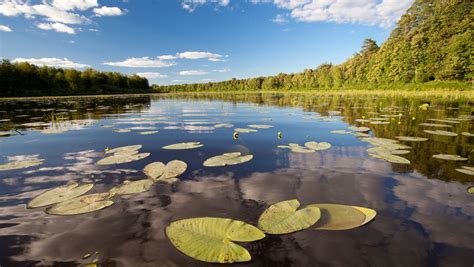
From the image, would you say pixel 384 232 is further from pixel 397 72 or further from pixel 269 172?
pixel 397 72

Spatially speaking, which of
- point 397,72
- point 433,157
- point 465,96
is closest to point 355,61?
point 397,72

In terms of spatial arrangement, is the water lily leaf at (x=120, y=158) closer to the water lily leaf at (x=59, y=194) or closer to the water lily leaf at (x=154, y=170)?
the water lily leaf at (x=154, y=170)

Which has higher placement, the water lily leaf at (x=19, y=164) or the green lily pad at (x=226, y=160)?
the green lily pad at (x=226, y=160)

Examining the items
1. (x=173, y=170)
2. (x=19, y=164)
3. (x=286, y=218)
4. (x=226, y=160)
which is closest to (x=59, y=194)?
(x=173, y=170)

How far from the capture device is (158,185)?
118 inches

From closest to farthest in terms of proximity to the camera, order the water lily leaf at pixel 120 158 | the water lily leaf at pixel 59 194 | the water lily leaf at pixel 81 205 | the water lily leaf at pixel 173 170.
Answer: the water lily leaf at pixel 81 205, the water lily leaf at pixel 59 194, the water lily leaf at pixel 173 170, the water lily leaf at pixel 120 158

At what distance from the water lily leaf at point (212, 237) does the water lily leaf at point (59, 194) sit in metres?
1.43

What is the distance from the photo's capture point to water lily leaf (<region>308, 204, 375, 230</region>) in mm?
2057

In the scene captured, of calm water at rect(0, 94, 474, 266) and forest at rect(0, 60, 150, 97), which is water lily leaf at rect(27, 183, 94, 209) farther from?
forest at rect(0, 60, 150, 97)

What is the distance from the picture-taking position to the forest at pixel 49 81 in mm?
48125

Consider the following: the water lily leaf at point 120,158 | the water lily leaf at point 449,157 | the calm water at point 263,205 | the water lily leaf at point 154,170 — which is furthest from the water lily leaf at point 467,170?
the water lily leaf at point 120,158

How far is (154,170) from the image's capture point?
339 centimetres

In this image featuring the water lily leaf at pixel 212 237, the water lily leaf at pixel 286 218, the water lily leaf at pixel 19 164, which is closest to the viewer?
the water lily leaf at pixel 212 237

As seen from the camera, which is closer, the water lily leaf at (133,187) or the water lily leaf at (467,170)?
the water lily leaf at (133,187)
